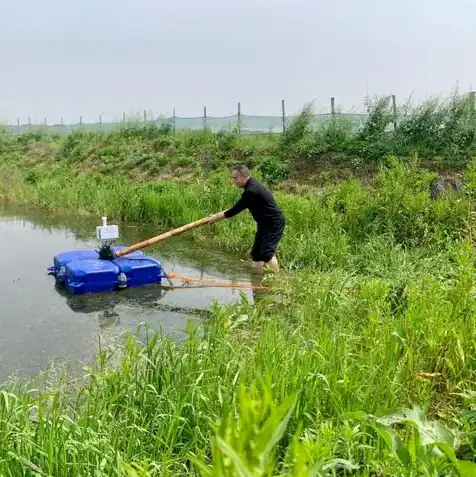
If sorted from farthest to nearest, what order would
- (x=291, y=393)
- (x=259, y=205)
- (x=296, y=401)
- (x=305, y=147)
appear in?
(x=305, y=147) → (x=259, y=205) → (x=291, y=393) → (x=296, y=401)

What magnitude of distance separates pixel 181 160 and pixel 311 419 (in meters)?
15.3

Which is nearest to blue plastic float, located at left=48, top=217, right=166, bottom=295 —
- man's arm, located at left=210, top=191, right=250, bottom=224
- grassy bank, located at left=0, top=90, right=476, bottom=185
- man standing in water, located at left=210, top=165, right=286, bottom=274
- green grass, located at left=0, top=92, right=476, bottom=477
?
man's arm, located at left=210, top=191, right=250, bottom=224

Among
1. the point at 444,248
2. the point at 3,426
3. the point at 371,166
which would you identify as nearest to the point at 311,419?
the point at 3,426

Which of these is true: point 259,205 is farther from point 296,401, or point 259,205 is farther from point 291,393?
point 296,401

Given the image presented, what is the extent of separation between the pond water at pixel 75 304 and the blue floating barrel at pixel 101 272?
0.11 meters

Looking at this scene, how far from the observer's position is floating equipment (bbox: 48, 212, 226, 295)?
648 cm

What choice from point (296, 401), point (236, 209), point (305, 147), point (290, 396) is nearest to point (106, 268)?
point (236, 209)

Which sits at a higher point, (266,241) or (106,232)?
(106,232)

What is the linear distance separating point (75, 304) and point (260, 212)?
265cm

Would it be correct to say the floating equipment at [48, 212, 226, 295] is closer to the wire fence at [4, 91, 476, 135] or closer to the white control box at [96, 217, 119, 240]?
the white control box at [96, 217, 119, 240]

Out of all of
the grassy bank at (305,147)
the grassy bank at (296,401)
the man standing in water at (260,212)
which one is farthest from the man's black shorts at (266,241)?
the grassy bank at (305,147)

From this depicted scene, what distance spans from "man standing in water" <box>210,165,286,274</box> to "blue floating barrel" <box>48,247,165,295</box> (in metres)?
1.11

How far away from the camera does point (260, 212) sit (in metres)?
7.06

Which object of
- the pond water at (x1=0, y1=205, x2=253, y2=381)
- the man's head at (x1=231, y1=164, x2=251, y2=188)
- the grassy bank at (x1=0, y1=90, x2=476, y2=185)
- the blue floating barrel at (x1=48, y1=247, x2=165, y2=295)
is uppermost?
the grassy bank at (x1=0, y1=90, x2=476, y2=185)
